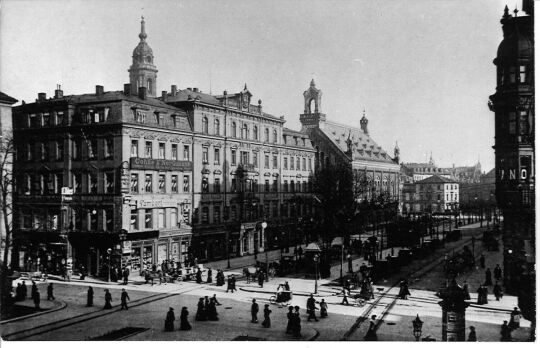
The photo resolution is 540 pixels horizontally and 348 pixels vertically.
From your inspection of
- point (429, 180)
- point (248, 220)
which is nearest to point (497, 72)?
point (248, 220)

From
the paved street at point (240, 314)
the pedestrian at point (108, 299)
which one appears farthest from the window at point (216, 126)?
the pedestrian at point (108, 299)

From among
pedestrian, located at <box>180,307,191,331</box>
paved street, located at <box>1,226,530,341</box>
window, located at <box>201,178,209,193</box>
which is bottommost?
paved street, located at <box>1,226,530,341</box>

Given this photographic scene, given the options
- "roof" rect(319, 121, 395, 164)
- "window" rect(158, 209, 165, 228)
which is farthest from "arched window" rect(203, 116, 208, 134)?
"roof" rect(319, 121, 395, 164)

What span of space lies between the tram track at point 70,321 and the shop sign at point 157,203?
13154 millimetres

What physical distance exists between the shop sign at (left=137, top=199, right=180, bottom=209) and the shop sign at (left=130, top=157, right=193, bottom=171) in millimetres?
2893

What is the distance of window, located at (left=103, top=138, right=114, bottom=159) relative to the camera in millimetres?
44875

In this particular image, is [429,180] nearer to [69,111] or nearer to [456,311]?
[69,111]

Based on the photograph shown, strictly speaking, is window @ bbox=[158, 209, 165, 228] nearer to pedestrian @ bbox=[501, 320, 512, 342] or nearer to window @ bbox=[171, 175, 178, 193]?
window @ bbox=[171, 175, 178, 193]

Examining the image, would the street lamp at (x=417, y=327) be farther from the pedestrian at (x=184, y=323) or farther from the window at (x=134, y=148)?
the window at (x=134, y=148)

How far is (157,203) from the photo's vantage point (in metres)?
47.1

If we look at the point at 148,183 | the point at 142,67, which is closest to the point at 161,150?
the point at 148,183

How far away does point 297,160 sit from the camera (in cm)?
6994

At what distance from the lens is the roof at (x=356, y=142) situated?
305 feet

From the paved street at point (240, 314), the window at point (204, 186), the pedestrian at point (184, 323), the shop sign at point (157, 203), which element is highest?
the window at point (204, 186)
